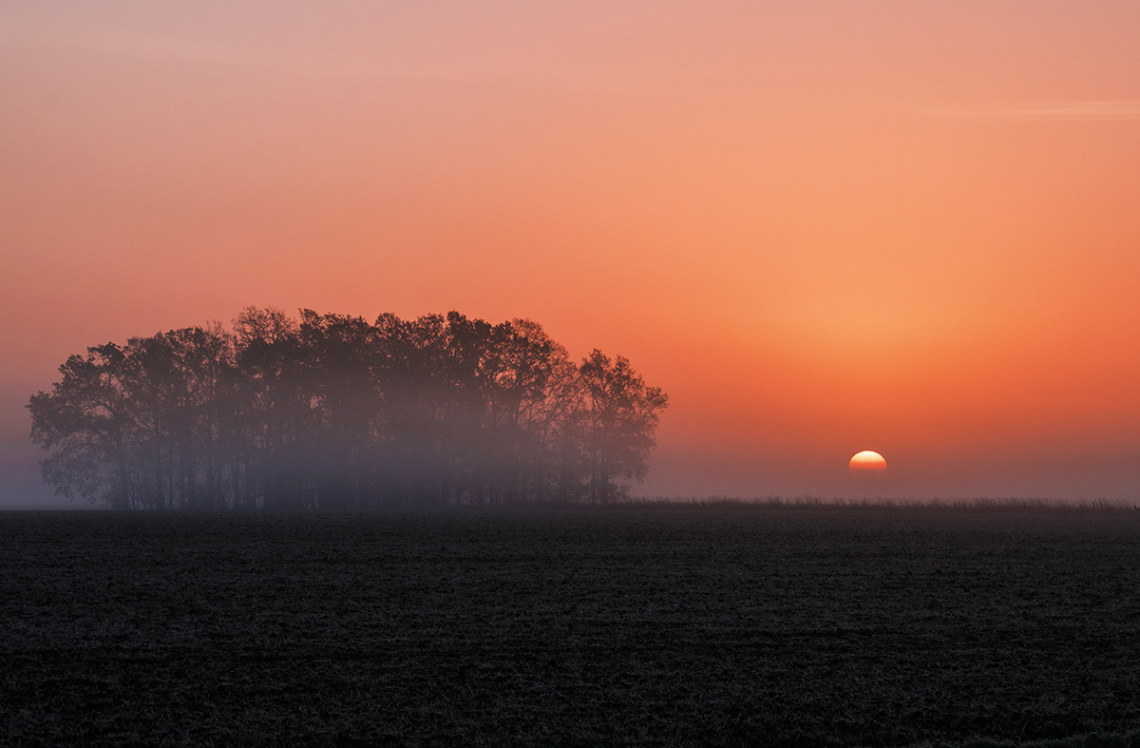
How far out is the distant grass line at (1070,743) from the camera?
30.5 feet

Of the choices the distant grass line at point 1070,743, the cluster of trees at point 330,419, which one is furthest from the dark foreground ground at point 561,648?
the cluster of trees at point 330,419

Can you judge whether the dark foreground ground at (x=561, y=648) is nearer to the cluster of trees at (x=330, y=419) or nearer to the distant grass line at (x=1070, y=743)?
the distant grass line at (x=1070, y=743)

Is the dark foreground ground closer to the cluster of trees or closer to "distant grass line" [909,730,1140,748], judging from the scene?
"distant grass line" [909,730,1140,748]

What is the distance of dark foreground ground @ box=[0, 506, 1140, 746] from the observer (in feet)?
33.4

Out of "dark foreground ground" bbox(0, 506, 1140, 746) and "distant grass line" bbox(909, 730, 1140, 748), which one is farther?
"dark foreground ground" bbox(0, 506, 1140, 746)

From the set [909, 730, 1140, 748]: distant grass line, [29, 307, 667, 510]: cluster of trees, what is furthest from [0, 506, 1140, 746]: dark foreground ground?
[29, 307, 667, 510]: cluster of trees

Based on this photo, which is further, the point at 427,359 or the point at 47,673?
the point at 427,359

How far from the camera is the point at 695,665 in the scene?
12734 millimetres

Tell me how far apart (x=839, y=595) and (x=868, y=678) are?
719 centimetres

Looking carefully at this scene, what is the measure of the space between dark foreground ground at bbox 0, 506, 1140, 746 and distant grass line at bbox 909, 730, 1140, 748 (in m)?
0.44

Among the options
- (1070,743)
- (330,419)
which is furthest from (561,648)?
(330,419)

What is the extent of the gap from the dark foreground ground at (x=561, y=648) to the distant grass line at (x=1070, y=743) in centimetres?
44

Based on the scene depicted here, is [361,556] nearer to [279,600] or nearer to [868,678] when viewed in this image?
[279,600]

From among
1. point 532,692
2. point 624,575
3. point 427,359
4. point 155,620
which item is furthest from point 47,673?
point 427,359
